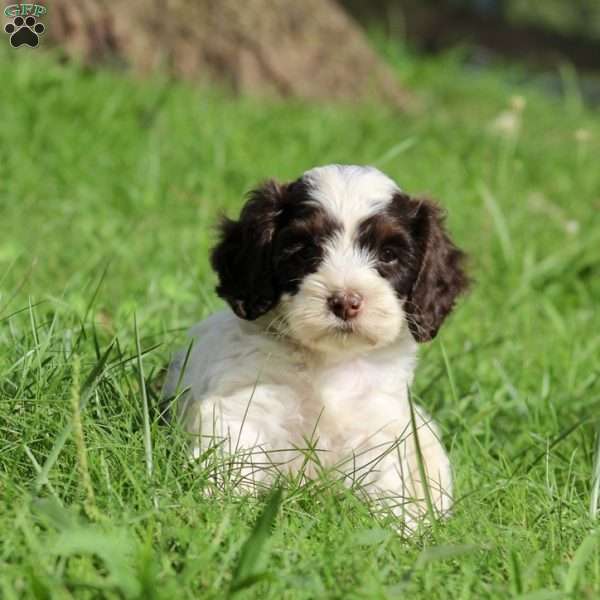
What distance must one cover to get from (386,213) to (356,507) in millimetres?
1203

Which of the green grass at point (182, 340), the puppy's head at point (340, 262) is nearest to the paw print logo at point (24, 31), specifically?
the green grass at point (182, 340)

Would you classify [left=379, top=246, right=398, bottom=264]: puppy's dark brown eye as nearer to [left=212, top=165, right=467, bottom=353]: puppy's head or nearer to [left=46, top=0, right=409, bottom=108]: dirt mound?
[left=212, top=165, right=467, bottom=353]: puppy's head

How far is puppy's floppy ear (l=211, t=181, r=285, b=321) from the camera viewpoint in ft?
13.4

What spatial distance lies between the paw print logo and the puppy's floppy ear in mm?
4796

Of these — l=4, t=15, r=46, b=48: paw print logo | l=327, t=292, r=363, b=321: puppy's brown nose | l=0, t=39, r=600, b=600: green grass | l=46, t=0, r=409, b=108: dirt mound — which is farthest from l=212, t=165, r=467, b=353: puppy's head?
l=46, t=0, r=409, b=108: dirt mound

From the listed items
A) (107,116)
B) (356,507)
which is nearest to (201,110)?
(107,116)

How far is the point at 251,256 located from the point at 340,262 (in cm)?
38

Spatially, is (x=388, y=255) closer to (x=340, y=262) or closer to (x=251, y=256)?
(x=340, y=262)

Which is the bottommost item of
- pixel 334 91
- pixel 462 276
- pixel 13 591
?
pixel 13 591

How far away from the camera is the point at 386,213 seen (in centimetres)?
414

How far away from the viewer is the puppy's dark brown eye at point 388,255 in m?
4.14

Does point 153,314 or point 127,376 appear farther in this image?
point 153,314

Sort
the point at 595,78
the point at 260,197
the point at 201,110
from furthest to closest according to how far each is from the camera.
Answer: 1. the point at 595,78
2. the point at 201,110
3. the point at 260,197

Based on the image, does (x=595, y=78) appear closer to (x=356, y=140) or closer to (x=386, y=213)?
(x=356, y=140)
